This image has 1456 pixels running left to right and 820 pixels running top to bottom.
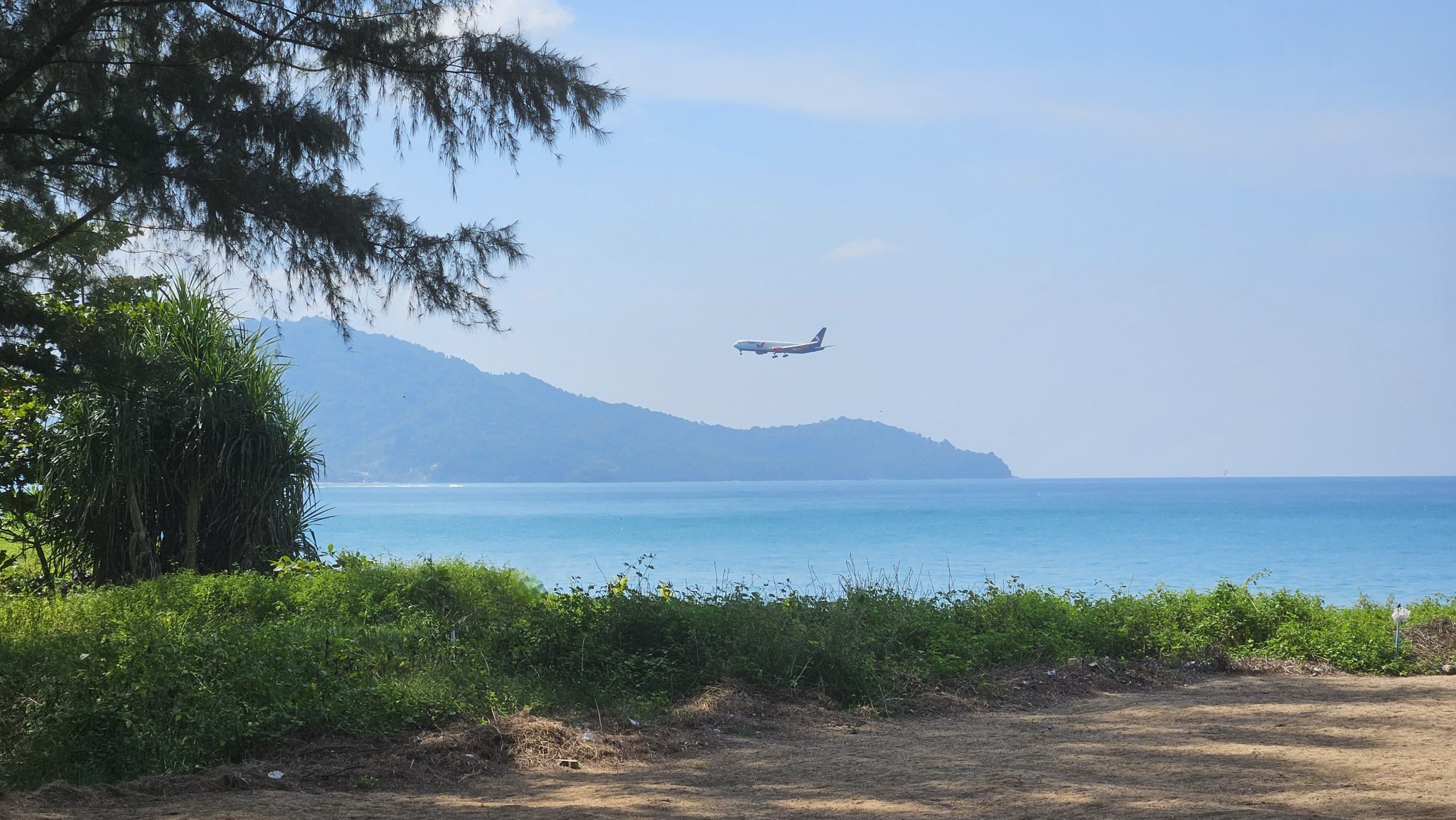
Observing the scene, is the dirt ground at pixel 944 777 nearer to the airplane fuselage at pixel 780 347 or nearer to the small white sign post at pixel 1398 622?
the small white sign post at pixel 1398 622

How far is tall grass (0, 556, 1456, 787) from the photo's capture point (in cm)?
528

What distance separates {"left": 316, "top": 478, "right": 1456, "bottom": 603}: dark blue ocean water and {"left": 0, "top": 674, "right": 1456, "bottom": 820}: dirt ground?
335cm

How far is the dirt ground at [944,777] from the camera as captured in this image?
439cm

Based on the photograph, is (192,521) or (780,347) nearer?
(192,521)

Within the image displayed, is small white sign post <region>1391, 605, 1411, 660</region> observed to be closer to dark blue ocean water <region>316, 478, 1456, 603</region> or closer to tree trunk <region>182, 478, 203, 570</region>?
dark blue ocean water <region>316, 478, 1456, 603</region>

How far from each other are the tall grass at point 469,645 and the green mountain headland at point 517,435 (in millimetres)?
84147

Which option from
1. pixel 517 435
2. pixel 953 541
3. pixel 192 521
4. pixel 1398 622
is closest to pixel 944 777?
pixel 1398 622

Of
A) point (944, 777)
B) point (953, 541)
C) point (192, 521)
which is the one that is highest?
point (192, 521)

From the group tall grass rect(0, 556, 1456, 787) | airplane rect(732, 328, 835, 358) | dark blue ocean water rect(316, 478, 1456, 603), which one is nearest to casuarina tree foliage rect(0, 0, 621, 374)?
tall grass rect(0, 556, 1456, 787)

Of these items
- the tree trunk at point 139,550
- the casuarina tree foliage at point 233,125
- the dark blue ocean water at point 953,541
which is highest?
the casuarina tree foliage at point 233,125

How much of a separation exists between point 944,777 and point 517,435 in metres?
145

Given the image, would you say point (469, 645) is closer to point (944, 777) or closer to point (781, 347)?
point (944, 777)

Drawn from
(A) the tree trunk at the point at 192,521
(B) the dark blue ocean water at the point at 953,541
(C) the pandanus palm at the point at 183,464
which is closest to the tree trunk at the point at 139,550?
(C) the pandanus palm at the point at 183,464

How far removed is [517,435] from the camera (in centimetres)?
14688
